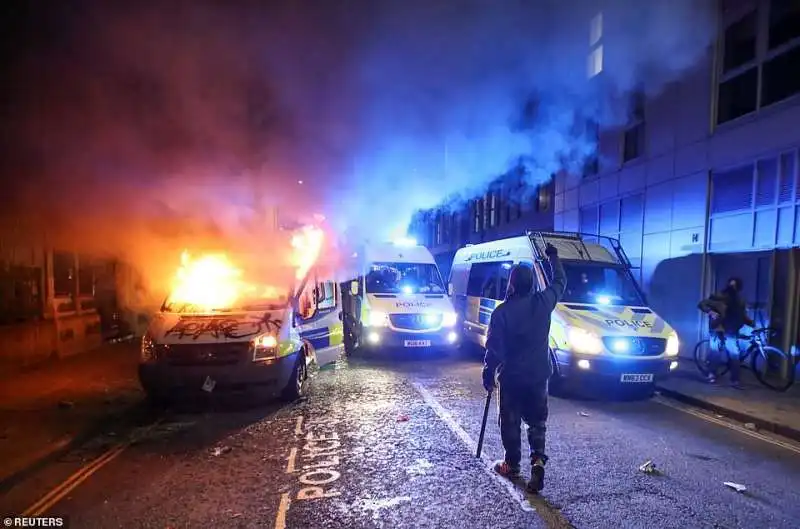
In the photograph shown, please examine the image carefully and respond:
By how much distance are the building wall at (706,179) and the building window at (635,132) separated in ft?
0.32

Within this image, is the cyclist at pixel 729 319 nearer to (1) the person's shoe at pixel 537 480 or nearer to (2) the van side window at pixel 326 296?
(1) the person's shoe at pixel 537 480

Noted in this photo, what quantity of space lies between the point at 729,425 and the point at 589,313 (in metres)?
2.17

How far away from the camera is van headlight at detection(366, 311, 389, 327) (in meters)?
9.66

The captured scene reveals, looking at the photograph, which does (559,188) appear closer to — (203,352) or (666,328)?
(666,328)

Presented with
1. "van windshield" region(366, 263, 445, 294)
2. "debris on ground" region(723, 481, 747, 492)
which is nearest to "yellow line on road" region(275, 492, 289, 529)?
"debris on ground" region(723, 481, 747, 492)

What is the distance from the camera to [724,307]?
8031 mm

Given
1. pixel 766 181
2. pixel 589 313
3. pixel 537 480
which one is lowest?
pixel 537 480

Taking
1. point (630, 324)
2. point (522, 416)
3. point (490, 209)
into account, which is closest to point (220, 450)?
point (522, 416)

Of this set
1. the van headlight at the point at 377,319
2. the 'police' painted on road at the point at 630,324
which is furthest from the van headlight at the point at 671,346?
the van headlight at the point at 377,319

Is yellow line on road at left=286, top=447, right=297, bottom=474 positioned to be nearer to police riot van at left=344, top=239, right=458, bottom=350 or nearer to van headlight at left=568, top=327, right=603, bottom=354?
van headlight at left=568, top=327, right=603, bottom=354

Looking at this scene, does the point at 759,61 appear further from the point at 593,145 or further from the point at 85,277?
the point at 85,277

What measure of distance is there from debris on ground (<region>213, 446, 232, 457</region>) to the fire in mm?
2488

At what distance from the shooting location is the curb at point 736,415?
5.60 meters

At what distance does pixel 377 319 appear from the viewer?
9.70 meters
